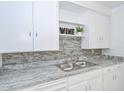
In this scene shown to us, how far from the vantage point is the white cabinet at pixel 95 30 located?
2.38 metres

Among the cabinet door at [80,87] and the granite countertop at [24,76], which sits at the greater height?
the granite countertop at [24,76]

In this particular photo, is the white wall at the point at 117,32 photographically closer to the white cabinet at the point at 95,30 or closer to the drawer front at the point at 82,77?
the white cabinet at the point at 95,30

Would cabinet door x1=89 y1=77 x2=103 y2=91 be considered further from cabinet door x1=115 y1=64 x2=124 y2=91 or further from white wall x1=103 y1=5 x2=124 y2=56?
white wall x1=103 y1=5 x2=124 y2=56

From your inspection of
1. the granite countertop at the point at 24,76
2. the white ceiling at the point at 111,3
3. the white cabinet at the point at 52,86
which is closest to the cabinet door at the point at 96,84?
the granite countertop at the point at 24,76

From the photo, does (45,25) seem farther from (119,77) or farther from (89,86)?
(119,77)

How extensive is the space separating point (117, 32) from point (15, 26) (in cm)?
251

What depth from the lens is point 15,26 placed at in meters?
1.35

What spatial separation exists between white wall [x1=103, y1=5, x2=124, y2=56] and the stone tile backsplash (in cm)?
51

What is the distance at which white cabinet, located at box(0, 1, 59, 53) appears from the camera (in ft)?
4.26

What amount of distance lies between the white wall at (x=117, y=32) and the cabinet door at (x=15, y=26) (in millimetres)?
2295

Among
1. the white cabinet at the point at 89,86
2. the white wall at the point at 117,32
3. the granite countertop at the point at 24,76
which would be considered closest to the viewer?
→ the granite countertop at the point at 24,76

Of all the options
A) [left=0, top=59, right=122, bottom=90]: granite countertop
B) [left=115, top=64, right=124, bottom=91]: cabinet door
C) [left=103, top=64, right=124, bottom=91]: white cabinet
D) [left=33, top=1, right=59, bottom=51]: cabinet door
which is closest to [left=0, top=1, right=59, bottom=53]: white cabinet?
[left=33, top=1, right=59, bottom=51]: cabinet door

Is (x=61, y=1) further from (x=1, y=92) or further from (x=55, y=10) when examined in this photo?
(x=1, y=92)

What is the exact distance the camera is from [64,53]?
7.52ft
